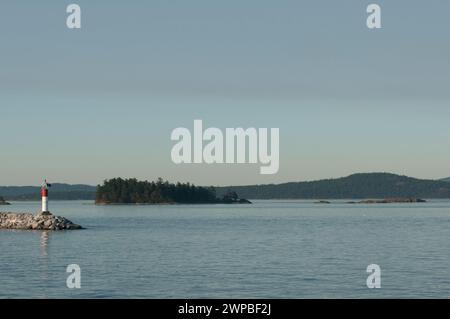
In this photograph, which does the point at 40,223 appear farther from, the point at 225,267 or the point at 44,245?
the point at 225,267

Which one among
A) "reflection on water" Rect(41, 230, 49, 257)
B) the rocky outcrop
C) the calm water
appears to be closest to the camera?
the calm water

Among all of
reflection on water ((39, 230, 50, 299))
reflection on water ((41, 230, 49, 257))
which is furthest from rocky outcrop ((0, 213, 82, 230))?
reflection on water ((39, 230, 50, 299))

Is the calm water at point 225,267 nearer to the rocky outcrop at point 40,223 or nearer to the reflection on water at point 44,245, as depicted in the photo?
the reflection on water at point 44,245

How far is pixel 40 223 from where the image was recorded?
98250mm

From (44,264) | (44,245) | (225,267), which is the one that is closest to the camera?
(225,267)

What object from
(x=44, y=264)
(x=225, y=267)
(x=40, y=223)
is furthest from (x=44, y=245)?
(x=225, y=267)

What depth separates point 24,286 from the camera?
3959 centimetres

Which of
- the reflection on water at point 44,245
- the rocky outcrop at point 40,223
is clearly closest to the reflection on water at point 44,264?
the reflection on water at point 44,245

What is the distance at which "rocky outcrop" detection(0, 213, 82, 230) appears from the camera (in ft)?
320

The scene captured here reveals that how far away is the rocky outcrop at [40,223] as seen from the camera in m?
97.7

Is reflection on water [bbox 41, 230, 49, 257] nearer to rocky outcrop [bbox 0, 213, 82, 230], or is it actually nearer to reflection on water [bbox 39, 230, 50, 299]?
reflection on water [bbox 39, 230, 50, 299]

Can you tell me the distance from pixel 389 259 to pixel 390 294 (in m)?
20.2
